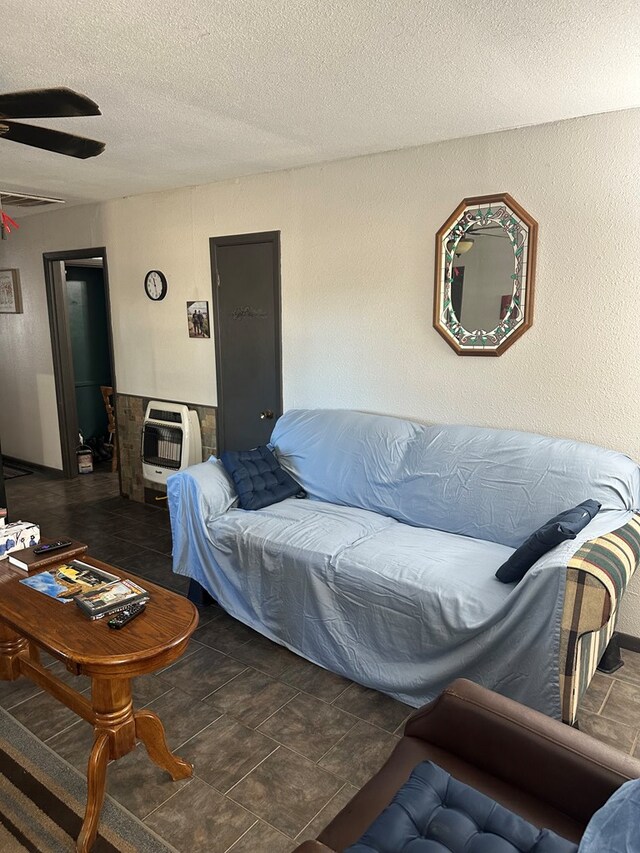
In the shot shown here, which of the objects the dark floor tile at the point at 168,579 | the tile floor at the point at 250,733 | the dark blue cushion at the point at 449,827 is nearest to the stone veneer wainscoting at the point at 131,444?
the dark floor tile at the point at 168,579

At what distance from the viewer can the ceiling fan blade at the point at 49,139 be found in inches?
85.7

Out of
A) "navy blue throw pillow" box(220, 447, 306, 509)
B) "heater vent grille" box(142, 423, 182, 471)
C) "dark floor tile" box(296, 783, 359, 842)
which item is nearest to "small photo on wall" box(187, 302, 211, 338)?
"heater vent grille" box(142, 423, 182, 471)

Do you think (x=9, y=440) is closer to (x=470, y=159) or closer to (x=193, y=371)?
(x=193, y=371)

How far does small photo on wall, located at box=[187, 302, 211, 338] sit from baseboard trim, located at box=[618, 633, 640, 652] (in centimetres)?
319

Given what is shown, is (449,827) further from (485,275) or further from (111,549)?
(111,549)

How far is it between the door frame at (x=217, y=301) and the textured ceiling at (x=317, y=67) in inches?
28.3

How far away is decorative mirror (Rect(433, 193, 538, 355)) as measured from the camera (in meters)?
2.91

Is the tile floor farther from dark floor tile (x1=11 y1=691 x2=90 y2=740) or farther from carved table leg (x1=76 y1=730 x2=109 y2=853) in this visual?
carved table leg (x1=76 y1=730 x2=109 y2=853)

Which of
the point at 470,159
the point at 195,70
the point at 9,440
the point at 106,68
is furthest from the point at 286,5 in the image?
the point at 9,440

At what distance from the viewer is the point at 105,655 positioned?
1690 millimetres

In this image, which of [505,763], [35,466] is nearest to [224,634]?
[505,763]

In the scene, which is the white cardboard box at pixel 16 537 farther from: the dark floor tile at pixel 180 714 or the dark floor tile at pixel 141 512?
the dark floor tile at pixel 141 512

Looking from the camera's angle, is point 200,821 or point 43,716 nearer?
point 200,821

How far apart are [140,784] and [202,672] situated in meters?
0.67
